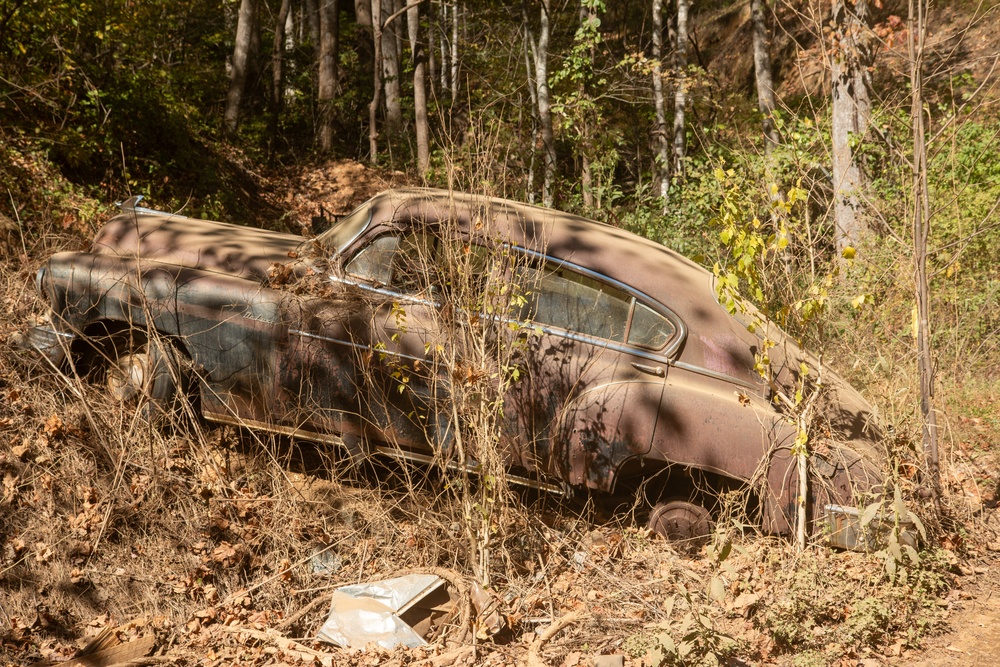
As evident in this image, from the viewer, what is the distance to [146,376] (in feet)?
15.1

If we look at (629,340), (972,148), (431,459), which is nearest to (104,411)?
(431,459)

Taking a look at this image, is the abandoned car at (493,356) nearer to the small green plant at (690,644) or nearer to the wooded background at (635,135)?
the wooded background at (635,135)

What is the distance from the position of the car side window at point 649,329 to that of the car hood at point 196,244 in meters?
2.20

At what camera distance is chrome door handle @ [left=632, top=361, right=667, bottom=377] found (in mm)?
4270

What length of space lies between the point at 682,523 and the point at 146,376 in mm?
3229

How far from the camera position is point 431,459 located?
451 centimetres

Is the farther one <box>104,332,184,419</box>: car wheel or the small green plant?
<box>104,332,184,419</box>: car wheel

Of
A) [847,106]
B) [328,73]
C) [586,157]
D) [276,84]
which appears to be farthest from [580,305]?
[276,84]

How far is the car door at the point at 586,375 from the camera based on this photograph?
421 centimetres

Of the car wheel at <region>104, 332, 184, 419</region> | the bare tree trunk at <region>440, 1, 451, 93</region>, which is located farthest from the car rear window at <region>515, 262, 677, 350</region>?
the bare tree trunk at <region>440, 1, 451, 93</region>

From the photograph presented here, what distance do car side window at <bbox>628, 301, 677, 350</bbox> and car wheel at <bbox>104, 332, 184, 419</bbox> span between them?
2.59 metres

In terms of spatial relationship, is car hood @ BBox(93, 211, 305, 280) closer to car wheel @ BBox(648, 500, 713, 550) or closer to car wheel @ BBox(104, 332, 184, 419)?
car wheel @ BBox(104, 332, 184, 419)

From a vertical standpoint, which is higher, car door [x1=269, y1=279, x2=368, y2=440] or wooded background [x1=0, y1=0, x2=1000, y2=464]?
wooded background [x1=0, y1=0, x2=1000, y2=464]

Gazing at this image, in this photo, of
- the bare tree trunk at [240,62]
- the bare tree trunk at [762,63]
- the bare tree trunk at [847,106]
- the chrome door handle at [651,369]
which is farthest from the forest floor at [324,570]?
the bare tree trunk at [240,62]
